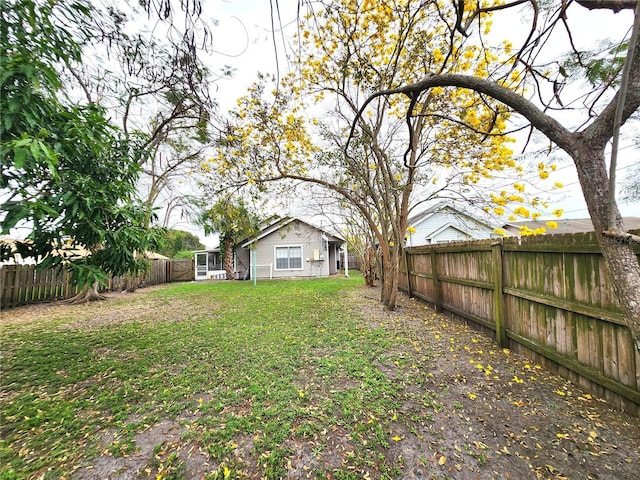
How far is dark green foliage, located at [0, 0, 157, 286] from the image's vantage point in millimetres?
2041

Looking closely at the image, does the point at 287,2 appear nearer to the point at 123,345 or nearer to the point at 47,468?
the point at 47,468

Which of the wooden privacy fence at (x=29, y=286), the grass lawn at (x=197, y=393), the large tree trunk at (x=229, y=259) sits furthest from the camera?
the large tree trunk at (x=229, y=259)

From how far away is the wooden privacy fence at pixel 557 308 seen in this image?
7.38 ft

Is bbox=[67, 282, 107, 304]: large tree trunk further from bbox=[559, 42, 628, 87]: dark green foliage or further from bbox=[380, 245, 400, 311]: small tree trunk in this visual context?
bbox=[559, 42, 628, 87]: dark green foliage

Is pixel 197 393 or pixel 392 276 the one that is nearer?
pixel 197 393

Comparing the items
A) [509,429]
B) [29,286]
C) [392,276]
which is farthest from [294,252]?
[509,429]

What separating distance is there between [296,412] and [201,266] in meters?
21.5

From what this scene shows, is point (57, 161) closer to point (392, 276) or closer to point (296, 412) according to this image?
point (296, 412)

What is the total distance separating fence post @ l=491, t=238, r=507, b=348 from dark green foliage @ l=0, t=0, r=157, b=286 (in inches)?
198

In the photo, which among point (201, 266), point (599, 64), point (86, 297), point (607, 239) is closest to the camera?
point (607, 239)

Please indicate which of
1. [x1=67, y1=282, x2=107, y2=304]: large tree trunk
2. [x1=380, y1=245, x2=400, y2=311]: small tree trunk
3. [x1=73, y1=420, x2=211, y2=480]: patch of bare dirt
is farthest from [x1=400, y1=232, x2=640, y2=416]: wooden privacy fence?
[x1=67, y1=282, x2=107, y2=304]: large tree trunk

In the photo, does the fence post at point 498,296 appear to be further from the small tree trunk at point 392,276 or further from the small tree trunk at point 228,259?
the small tree trunk at point 228,259

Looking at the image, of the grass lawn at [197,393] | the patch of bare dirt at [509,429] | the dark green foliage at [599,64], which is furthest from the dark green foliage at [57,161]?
the dark green foliage at [599,64]

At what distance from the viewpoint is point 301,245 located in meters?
17.7
